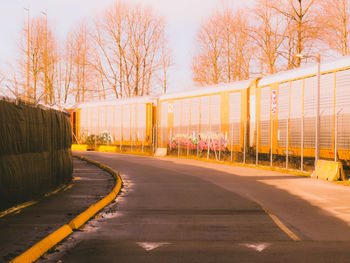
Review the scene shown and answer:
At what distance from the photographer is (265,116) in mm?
24891

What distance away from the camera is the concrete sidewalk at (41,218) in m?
6.96

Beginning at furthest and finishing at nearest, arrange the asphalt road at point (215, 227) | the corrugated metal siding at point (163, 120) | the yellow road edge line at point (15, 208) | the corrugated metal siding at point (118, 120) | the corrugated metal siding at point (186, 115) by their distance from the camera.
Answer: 1. the corrugated metal siding at point (118, 120)
2. the corrugated metal siding at point (163, 120)
3. the corrugated metal siding at point (186, 115)
4. the yellow road edge line at point (15, 208)
5. the asphalt road at point (215, 227)

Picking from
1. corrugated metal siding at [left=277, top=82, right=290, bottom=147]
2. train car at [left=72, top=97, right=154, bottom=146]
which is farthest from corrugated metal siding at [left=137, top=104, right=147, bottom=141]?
corrugated metal siding at [left=277, top=82, right=290, bottom=147]

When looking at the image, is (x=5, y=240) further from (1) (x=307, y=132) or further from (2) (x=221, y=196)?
(1) (x=307, y=132)

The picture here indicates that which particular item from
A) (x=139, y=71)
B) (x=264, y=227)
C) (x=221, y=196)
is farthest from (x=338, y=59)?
(x=139, y=71)

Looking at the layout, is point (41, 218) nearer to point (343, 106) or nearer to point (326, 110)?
point (343, 106)

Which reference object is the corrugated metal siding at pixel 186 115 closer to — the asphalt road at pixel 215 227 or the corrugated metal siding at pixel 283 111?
the corrugated metal siding at pixel 283 111

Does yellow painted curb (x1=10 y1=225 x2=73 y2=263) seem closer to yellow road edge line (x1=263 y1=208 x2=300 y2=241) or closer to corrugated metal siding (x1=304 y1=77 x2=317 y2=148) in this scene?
yellow road edge line (x1=263 y1=208 x2=300 y2=241)

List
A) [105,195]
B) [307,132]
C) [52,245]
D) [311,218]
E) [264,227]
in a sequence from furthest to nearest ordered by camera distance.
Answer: [307,132], [105,195], [311,218], [264,227], [52,245]

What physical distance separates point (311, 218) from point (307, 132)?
38.3 ft

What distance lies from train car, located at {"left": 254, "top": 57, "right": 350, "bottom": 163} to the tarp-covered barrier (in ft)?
33.8

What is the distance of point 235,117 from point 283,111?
4.92 metres

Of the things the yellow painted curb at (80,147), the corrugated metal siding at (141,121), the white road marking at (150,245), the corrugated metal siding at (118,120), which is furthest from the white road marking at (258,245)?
the yellow painted curb at (80,147)

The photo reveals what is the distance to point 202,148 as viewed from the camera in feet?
107
